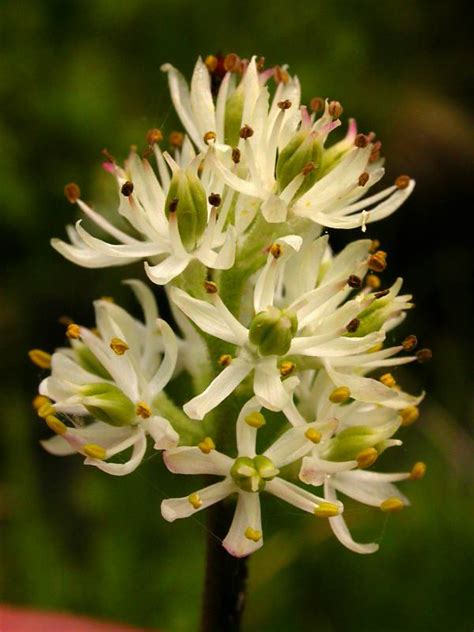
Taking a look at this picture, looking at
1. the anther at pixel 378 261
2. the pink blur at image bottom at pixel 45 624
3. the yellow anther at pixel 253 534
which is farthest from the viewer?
the pink blur at image bottom at pixel 45 624

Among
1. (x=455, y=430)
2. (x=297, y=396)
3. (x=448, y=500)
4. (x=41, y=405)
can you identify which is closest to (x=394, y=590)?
(x=448, y=500)

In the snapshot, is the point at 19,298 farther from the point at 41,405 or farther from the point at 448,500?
the point at 41,405

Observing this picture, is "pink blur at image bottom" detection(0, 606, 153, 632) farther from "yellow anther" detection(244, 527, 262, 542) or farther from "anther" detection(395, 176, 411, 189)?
"anther" detection(395, 176, 411, 189)

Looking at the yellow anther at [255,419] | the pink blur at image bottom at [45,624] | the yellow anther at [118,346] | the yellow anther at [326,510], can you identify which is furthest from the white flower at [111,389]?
the pink blur at image bottom at [45,624]

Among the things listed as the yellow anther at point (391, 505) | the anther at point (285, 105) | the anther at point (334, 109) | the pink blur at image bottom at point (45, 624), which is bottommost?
the pink blur at image bottom at point (45, 624)

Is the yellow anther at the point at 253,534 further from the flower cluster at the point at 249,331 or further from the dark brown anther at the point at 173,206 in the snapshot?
the dark brown anther at the point at 173,206

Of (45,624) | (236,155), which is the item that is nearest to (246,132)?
(236,155)

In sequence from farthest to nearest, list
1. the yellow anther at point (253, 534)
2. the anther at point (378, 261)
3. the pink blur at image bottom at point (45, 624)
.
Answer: the pink blur at image bottom at point (45, 624)
the anther at point (378, 261)
the yellow anther at point (253, 534)
